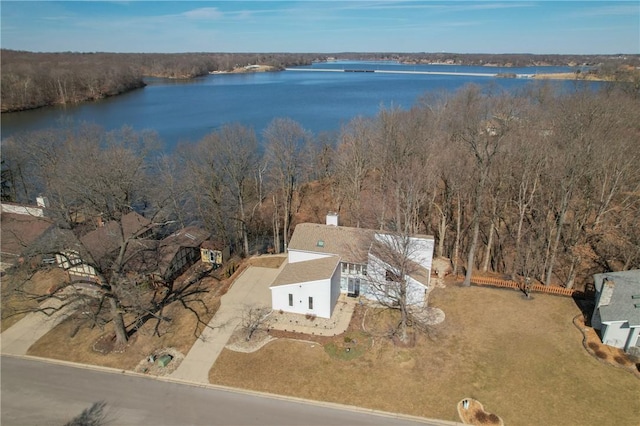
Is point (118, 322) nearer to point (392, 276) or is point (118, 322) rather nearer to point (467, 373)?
point (392, 276)

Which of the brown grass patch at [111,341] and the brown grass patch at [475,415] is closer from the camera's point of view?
the brown grass patch at [475,415]

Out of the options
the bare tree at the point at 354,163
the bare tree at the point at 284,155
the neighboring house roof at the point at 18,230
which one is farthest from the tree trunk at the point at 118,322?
the bare tree at the point at 354,163

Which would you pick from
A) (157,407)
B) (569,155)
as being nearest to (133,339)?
(157,407)

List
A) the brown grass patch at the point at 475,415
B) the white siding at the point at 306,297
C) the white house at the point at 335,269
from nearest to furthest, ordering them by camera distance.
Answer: the brown grass patch at the point at 475,415 < the white siding at the point at 306,297 < the white house at the point at 335,269

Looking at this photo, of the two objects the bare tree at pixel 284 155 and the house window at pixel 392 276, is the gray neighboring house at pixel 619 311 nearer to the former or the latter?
the house window at pixel 392 276

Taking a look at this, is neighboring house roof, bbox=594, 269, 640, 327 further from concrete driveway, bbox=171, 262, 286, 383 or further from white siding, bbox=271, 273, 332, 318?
concrete driveway, bbox=171, 262, 286, 383

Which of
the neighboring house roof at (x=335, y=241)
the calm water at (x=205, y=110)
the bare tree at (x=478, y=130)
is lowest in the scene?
the neighboring house roof at (x=335, y=241)

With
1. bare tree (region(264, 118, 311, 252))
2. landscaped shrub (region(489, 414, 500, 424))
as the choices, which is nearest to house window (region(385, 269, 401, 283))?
landscaped shrub (region(489, 414, 500, 424))
